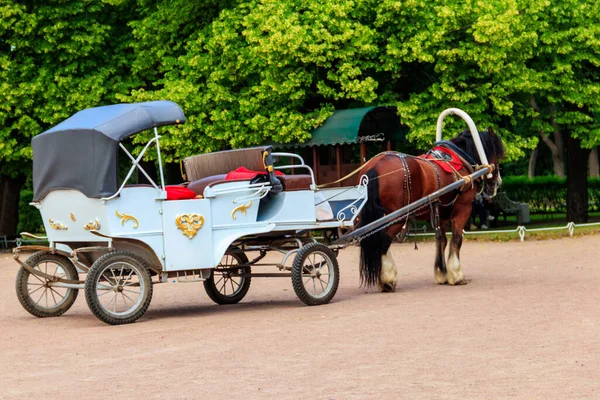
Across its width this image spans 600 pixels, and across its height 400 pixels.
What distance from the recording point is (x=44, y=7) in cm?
3080

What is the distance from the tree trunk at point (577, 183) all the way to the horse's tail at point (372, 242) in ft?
60.4

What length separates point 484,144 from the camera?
1700 centimetres

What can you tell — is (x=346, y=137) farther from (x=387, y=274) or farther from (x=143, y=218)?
(x=143, y=218)

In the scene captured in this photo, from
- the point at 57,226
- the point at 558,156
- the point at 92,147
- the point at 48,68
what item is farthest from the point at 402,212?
the point at 558,156

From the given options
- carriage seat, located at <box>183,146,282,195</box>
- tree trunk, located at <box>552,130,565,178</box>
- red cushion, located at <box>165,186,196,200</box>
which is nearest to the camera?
red cushion, located at <box>165,186,196,200</box>

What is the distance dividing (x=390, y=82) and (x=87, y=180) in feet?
62.9

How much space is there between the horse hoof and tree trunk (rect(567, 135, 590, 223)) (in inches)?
710

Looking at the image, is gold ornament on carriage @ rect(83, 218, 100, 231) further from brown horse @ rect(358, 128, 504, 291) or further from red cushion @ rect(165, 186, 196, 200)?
brown horse @ rect(358, 128, 504, 291)

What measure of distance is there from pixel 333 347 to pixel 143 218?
11.3 ft

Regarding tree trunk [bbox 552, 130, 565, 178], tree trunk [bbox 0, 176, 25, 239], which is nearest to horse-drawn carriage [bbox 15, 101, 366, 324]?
tree trunk [bbox 0, 176, 25, 239]

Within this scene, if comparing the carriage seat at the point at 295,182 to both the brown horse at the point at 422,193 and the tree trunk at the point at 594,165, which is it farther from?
the tree trunk at the point at 594,165

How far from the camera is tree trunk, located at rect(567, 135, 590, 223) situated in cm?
3188

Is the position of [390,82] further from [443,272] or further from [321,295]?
[321,295]

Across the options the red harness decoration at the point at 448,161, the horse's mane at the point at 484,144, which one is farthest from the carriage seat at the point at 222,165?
the horse's mane at the point at 484,144
